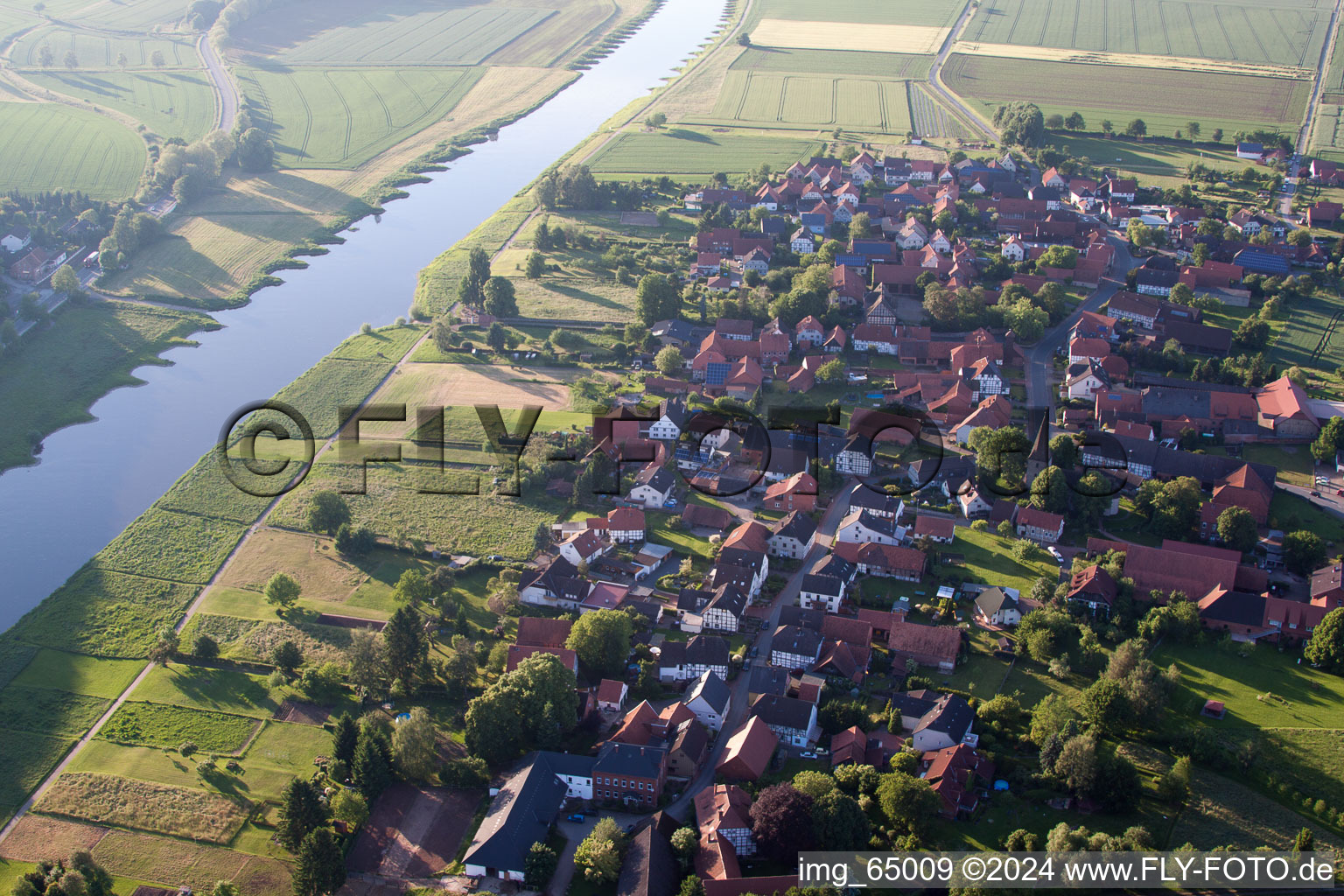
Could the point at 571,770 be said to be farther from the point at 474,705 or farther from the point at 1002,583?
the point at 1002,583

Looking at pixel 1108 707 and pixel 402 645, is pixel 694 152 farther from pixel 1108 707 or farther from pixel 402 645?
pixel 1108 707

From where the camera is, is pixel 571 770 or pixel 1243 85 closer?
pixel 571 770

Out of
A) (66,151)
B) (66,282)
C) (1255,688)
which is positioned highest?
(66,151)

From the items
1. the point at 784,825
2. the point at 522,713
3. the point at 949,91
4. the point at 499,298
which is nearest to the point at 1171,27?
the point at 949,91

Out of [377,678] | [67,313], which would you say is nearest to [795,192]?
[67,313]

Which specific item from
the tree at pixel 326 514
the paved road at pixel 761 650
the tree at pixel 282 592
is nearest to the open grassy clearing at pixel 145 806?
the tree at pixel 282 592

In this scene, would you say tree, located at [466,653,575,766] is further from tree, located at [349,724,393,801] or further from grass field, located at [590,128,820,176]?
grass field, located at [590,128,820,176]

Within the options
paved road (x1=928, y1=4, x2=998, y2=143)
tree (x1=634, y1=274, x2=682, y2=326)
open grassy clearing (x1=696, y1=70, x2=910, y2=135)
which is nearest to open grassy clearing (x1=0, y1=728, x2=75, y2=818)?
tree (x1=634, y1=274, x2=682, y2=326)
